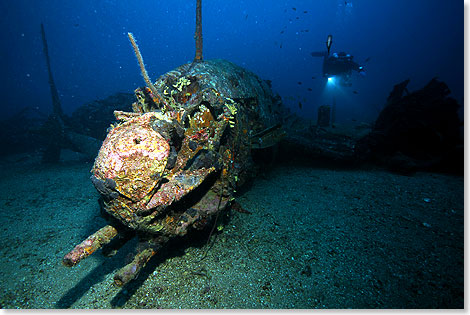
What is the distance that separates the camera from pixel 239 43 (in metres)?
154

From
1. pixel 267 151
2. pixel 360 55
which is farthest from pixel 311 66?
pixel 267 151

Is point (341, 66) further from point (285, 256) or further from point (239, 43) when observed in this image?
point (239, 43)

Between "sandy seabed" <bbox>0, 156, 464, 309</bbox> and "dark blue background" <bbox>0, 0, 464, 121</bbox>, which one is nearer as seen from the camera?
"sandy seabed" <bbox>0, 156, 464, 309</bbox>

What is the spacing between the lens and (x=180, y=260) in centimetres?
286

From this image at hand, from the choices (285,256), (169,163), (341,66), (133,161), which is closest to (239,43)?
(341,66)

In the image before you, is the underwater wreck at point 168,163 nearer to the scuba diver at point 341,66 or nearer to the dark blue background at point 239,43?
the scuba diver at point 341,66

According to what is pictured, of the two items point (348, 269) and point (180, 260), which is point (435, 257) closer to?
point (348, 269)

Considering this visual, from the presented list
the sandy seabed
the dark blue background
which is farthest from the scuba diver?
the dark blue background

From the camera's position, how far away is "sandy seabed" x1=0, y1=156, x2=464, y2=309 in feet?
7.65

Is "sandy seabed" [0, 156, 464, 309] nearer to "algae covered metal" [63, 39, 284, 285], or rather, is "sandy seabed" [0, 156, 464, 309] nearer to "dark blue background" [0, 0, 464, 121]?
"algae covered metal" [63, 39, 284, 285]

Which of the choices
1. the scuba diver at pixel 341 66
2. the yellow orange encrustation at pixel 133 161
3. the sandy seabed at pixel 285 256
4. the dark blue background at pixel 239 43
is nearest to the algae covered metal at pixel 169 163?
the yellow orange encrustation at pixel 133 161

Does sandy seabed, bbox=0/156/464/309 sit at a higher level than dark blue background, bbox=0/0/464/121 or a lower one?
lower

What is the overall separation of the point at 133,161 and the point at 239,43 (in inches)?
6957

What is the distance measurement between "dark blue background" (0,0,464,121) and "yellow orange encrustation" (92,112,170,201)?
3198 cm
